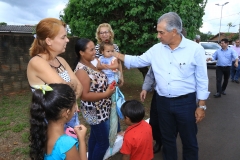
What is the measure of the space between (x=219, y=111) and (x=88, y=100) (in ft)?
15.8

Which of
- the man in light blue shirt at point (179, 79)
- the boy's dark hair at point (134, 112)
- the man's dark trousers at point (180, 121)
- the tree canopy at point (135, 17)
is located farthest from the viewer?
the tree canopy at point (135, 17)

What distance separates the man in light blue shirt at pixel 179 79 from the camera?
2.65m

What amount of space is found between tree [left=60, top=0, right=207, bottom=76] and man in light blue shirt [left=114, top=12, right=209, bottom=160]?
3.33 metres

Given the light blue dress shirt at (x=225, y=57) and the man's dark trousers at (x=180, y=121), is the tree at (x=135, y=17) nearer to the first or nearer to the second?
the light blue dress shirt at (x=225, y=57)

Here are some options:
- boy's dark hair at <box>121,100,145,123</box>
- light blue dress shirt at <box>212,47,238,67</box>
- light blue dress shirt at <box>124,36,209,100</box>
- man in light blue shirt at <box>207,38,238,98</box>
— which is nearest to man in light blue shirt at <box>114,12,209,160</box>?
light blue dress shirt at <box>124,36,209,100</box>

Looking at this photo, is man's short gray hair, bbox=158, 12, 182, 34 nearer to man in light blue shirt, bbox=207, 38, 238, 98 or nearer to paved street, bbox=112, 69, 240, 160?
paved street, bbox=112, 69, 240, 160

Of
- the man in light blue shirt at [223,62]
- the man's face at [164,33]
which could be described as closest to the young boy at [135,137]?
the man's face at [164,33]

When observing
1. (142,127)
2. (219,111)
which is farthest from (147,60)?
(219,111)

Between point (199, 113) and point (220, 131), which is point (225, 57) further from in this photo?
point (199, 113)

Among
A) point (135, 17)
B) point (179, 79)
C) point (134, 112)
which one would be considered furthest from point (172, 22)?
point (135, 17)

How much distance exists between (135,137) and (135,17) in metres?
4.61

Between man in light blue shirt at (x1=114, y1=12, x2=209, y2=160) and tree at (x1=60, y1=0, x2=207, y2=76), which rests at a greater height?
tree at (x1=60, y1=0, x2=207, y2=76)

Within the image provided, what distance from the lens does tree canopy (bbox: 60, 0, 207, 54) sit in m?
5.95

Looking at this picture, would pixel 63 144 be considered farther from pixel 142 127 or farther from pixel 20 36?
pixel 20 36
